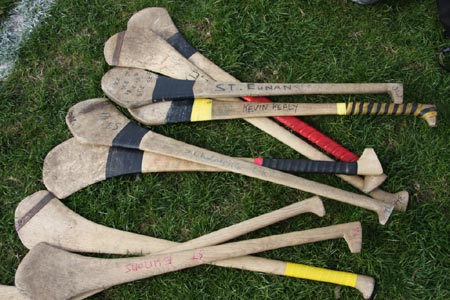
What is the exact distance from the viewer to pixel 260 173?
2318mm

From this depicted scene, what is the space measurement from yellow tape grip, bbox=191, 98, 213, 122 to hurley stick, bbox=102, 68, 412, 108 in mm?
67

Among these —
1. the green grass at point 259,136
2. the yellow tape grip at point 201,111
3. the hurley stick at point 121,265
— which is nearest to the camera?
the hurley stick at point 121,265

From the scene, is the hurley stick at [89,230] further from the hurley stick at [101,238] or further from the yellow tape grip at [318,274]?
the yellow tape grip at [318,274]

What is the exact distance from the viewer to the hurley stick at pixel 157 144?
229cm

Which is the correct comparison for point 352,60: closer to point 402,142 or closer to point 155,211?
point 402,142

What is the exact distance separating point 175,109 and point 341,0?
1.17 meters

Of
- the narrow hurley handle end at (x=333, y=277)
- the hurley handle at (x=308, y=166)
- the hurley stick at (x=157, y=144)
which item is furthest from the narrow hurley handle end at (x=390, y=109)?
the narrow hurley handle end at (x=333, y=277)

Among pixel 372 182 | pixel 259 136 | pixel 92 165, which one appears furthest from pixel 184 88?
pixel 372 182

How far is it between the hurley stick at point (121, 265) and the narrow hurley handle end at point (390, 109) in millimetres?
562

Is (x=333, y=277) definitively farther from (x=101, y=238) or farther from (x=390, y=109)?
(x=101, y=238)

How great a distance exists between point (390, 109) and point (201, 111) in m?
0.94

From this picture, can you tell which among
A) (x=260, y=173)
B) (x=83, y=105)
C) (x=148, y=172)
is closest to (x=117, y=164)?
(x=148, y=172)

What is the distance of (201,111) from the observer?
251 centimetres

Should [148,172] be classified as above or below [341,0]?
below
